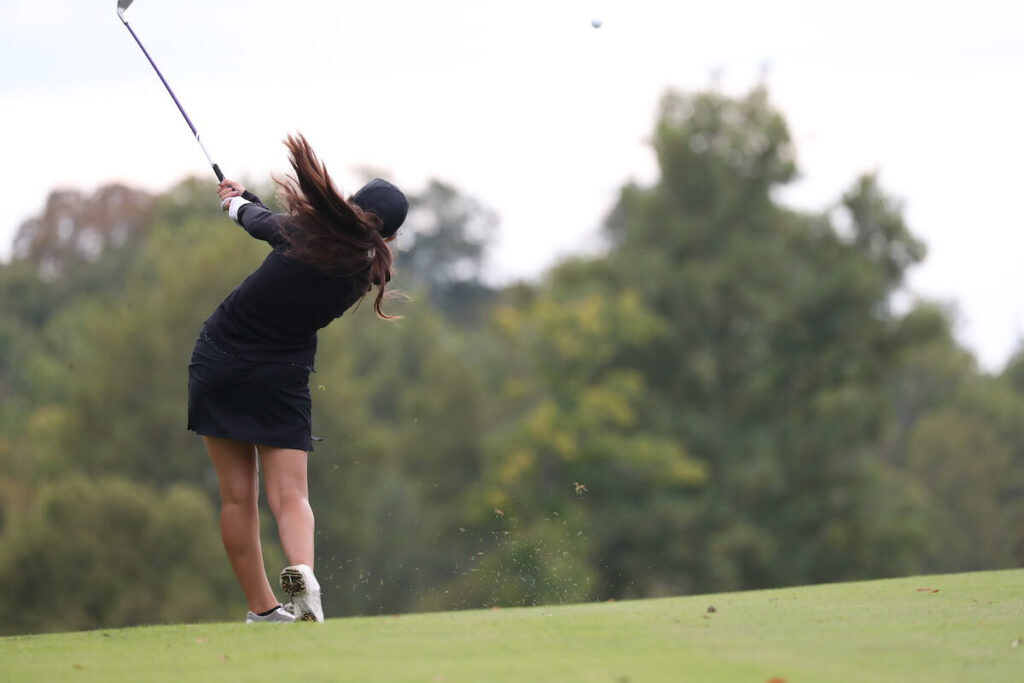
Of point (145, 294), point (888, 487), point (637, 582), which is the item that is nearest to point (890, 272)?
point (888, 487)

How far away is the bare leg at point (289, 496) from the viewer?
5.27 m

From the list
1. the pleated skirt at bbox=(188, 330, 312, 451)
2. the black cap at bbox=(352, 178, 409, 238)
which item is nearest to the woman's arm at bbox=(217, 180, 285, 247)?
the black cap at bbox=(352, 178, 409, 238)

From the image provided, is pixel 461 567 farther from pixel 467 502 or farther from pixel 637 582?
pixel 637 582

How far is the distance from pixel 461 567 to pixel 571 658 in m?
27.3

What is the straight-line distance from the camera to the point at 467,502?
30.2m

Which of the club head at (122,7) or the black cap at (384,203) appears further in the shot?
the club head at (122,7)

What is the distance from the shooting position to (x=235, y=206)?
5.45 meters

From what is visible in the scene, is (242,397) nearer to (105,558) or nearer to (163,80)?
(163,80)

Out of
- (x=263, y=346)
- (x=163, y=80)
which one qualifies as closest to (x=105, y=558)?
(x=163, y=80)

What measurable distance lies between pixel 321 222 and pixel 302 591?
1.34 meters

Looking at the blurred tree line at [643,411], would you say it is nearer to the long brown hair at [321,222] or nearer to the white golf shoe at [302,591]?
the white golf shoe at [302,591]

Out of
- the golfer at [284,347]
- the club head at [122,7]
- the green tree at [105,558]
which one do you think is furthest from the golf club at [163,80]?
the green tree at [105,558]

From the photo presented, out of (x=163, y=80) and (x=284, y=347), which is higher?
(x=163, y=80)

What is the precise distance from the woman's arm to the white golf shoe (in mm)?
1193
